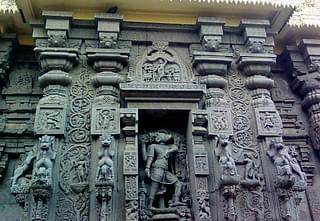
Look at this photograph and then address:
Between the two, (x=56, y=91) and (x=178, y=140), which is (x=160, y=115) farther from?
(x=56, y=91)

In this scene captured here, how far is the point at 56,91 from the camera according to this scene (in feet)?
21.1

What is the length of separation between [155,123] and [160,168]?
96cm

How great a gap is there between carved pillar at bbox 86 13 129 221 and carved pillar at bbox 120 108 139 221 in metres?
0.15

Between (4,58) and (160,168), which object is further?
(4,58)

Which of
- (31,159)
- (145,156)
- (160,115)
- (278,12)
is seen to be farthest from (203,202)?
(278,12)

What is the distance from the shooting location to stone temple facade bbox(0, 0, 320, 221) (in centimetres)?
572

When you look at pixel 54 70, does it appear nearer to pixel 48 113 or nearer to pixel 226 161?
pixel 48 113

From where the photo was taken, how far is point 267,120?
260 inches

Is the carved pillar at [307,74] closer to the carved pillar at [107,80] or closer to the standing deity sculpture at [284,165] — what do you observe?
the standing deity sculpture at [284,165]

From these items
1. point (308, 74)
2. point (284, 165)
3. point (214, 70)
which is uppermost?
point (308, 74)

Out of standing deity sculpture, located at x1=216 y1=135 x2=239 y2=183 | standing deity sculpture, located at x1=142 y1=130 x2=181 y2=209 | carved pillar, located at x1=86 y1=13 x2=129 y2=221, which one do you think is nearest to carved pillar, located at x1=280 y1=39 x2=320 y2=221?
standing deity sculpture, located at x1=216 y1=135 x2=239 y2=183

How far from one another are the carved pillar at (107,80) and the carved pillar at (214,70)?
4.59 ft

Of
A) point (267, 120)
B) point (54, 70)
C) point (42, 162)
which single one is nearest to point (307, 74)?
point (267, 120)

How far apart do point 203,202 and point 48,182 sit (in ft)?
7.39
